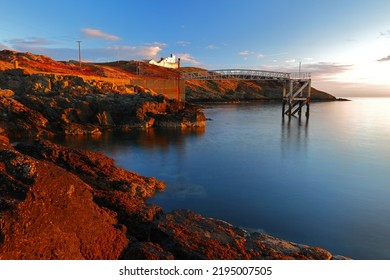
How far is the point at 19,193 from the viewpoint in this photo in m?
4.55

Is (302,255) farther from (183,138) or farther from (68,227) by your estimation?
(183,138)

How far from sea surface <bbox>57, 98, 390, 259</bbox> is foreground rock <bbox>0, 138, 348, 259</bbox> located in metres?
3.25

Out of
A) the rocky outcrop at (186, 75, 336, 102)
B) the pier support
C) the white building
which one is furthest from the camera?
the white building

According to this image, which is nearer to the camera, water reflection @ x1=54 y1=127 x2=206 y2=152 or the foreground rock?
the foreground rock

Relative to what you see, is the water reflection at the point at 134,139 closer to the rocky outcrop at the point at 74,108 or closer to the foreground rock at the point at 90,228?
the rocky outcrop at the point at 74,108

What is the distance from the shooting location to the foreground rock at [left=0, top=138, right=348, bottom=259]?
4.16 m

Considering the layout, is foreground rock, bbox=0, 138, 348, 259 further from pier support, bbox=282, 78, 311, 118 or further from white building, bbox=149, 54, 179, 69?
white building, bbox=149, 54, 179, 69

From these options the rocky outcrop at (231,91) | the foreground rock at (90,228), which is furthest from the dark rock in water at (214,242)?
the rocky outcrop at (231,91)

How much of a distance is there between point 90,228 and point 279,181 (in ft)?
38.7

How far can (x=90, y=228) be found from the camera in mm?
4906

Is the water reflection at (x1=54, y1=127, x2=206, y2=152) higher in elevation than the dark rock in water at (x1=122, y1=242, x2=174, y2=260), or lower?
lower

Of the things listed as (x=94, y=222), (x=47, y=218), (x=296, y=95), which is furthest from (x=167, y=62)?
(x=47, y=218)

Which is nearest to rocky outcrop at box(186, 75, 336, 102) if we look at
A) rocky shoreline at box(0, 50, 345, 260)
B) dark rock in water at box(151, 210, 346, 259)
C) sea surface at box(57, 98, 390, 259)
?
sea surface at box(57, 98, 390, 259)

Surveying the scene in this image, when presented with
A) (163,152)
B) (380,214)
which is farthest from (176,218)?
(163,152)
